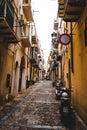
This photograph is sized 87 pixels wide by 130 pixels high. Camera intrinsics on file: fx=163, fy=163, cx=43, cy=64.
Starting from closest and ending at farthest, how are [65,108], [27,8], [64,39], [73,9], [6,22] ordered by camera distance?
[65,108] < [73,9] < [6,22] < [64,39] < [27,8]

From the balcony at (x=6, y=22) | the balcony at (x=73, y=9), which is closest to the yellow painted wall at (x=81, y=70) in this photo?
the balcony at (x=73, y=9)

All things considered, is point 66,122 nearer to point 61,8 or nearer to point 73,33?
point 73,33

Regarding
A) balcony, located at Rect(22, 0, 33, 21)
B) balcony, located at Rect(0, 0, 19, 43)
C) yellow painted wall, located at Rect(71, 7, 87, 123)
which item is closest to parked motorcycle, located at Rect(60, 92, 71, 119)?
yellow painted wall, located at Rect(71, 7, 87, 123)

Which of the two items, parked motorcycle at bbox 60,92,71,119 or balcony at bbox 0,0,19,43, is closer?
parked motorcycle at bbox 60,92,71,119

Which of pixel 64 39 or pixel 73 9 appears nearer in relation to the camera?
pixel 73 9

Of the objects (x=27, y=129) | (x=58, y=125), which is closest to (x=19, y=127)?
(x=27, y=129)

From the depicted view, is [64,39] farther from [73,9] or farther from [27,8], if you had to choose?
[27,8]

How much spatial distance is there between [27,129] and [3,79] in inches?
177

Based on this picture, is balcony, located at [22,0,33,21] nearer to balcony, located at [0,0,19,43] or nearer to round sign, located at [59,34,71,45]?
balcony, located at [0,0,19,43]

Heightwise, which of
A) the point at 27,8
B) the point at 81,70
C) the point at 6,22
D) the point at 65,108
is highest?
the point at 27,8

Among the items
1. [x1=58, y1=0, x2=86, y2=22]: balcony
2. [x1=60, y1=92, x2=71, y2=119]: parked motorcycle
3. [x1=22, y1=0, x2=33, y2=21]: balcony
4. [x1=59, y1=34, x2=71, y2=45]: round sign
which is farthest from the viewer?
[x1=22, y1=0, x2=33, y2=21]: balcony

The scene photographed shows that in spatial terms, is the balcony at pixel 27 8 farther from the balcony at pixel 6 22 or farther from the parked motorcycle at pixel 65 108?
the parked motorcycle at pixel 65 108

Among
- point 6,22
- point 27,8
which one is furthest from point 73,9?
point 27,8

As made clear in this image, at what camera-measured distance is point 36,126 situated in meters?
5.46
